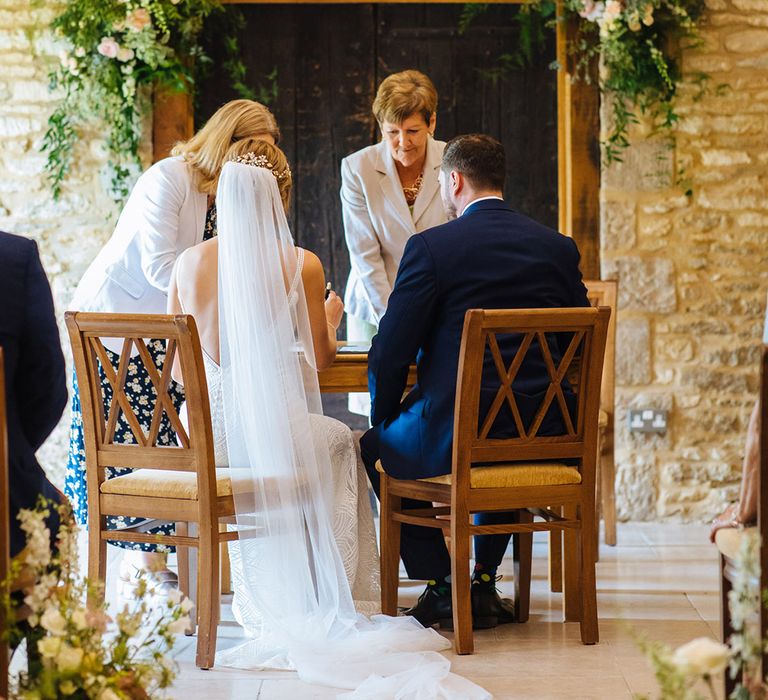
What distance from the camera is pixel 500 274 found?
3.23 metres

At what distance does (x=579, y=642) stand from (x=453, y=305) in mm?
1050

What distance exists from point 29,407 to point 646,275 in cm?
333

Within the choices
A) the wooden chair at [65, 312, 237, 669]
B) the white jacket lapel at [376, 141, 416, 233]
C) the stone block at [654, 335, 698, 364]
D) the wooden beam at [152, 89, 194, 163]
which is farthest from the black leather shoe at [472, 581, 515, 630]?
the wooden beam at [152, 89, 194, 163]

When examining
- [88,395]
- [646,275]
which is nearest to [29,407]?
[88,395]

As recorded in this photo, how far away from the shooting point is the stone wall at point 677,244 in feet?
16.7

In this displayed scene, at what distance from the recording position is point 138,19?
4.84m

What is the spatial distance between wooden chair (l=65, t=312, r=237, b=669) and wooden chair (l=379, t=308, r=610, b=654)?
24.5 inches

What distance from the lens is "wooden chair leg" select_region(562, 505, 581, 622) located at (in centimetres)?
342

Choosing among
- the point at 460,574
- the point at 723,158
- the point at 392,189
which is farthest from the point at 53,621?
the point at 723,158

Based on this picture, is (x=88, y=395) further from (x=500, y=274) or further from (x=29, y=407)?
(x=500, y=274)

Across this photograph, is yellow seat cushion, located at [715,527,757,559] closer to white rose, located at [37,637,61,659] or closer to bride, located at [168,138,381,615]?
bride, located at [168,138,381,615]

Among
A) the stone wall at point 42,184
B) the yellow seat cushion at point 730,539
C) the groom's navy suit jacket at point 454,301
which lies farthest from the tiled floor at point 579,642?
the stone wall at point 42,184

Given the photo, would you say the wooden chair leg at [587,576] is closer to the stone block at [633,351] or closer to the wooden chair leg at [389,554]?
the wooden chair leg at [389,554]

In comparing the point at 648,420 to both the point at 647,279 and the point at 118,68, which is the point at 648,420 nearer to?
the point at 647,279
